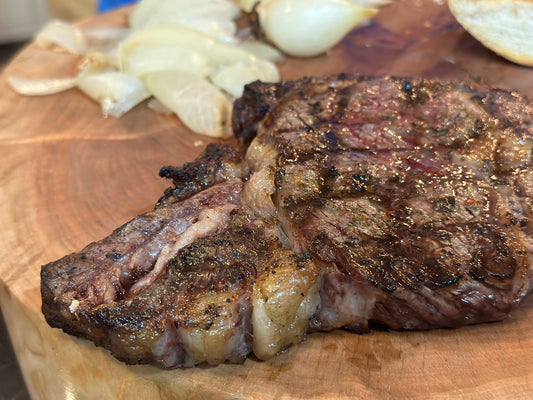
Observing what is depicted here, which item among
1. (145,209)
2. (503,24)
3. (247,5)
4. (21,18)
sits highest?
(503,24)

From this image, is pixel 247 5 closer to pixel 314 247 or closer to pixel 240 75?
pixel 240 75

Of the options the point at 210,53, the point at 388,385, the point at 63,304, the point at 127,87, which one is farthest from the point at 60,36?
the point at 388,385

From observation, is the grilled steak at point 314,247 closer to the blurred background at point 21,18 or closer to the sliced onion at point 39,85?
the sliced onion at point 39,85

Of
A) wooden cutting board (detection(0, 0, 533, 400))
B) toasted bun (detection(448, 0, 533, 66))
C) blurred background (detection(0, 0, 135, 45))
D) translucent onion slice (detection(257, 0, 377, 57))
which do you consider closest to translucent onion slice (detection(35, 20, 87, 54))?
wooden cutting board (detection(0, 0, 533, 400))

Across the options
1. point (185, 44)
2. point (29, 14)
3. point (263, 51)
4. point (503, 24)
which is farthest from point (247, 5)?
point (29, 14)

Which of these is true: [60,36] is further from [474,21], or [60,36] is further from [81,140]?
[474,21]

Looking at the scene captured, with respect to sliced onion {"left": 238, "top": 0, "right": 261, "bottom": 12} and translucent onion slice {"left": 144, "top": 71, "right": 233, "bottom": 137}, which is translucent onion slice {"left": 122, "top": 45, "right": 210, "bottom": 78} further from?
sliced onion {"left": 238, "top": 0, "right": 261, "bottom": 12}
